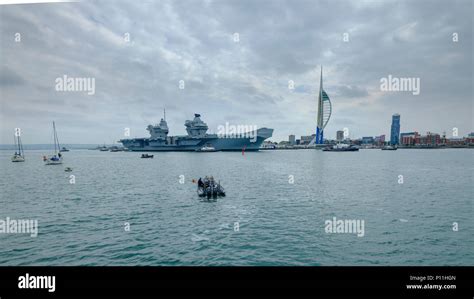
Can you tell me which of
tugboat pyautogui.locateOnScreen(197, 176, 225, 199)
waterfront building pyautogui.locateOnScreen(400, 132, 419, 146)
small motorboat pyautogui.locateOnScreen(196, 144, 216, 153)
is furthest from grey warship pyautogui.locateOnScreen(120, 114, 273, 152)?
waterfront building pyautogui.locateOnScreen(400, 132, 419, 146)

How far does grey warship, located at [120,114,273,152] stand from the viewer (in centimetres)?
11381

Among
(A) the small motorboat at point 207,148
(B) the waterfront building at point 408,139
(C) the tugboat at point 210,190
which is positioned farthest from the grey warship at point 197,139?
(B) the waterfront building at point 408,139

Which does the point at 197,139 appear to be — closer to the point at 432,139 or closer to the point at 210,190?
the point at 210,190

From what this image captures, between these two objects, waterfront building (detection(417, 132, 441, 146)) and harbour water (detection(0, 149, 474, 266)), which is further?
waterfront building (detection(417, 132, 441, 146))

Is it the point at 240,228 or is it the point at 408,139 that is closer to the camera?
the point at 240,228

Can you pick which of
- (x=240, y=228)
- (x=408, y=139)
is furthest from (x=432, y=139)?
(x=240, y=228)

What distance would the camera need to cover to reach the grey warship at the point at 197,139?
4481 inches

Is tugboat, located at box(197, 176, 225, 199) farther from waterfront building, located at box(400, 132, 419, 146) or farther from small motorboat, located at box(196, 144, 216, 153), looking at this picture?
waterfront building, located at box(400, 132, 419, 146)

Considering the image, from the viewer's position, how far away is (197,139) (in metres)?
114

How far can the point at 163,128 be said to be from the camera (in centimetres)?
12062

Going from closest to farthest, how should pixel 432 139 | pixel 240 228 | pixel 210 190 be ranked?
1. pixel 240 228
2. pixel 210 190
3. pixel 432 139
